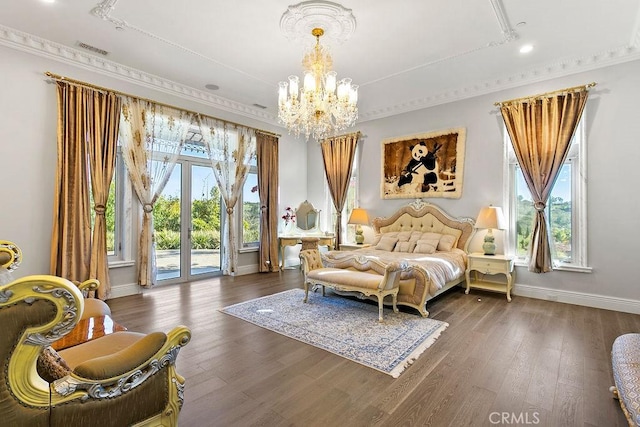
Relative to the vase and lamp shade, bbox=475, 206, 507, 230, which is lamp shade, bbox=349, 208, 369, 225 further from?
lamp shade, bbox=475, 206, 507, 230

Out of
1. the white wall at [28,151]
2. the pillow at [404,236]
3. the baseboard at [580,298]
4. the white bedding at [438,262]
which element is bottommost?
the baseboard at [580,298]

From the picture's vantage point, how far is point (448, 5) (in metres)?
3.18

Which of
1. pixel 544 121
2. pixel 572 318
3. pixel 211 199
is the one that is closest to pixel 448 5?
pixel 544 121

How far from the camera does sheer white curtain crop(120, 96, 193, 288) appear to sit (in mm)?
4789

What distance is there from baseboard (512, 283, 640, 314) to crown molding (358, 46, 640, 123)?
10.6ft

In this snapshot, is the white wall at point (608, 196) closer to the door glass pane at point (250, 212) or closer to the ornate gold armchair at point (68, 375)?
the door glass pane at point (250, 212)

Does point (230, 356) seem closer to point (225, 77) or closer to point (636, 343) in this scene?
point (636, 343)

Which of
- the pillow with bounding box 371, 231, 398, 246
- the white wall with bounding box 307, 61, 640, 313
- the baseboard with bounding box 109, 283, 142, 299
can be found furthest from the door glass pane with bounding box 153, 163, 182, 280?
the white wall with bounding box 307, 61, 640, 313

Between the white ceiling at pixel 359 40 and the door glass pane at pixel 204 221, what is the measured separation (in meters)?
1.65

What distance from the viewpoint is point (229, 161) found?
6137 mm

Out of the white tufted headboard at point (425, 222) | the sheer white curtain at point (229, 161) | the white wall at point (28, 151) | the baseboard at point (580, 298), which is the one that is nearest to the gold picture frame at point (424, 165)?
the white tufted headboard at point (425, 222)

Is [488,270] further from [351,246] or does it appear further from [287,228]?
[287,228]

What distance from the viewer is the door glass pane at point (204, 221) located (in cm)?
586

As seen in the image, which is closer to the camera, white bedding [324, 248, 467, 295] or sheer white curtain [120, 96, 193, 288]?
white bedding [324, 248, 467, 295]
